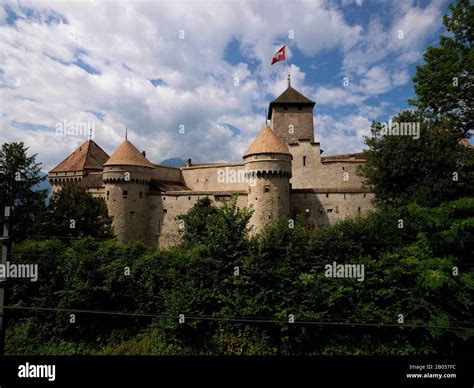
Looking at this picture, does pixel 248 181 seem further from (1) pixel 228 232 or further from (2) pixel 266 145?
(1) pixel 228 232

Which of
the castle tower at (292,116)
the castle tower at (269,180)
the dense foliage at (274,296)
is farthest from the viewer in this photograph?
the castle tower at (292,116)

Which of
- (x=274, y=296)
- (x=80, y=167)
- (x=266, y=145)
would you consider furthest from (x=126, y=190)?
(x=274, y=296)

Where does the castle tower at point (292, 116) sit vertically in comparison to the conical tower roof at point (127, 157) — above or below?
above

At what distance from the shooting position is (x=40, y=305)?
15031 millimetres

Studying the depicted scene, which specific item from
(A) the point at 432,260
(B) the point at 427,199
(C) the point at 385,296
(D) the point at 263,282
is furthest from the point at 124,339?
(B) the point at 427,199

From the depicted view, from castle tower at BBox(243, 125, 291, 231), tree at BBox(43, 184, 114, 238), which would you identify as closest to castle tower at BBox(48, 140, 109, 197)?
tree at BBox(43, 184, 114, 238)

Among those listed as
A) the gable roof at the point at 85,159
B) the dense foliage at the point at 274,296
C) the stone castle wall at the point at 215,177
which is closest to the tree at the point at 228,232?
the dense foliage at the point at 274,296

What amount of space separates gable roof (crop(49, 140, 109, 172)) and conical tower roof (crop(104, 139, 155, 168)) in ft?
25.4

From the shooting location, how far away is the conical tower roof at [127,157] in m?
31.4

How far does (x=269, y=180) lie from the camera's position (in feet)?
90.5

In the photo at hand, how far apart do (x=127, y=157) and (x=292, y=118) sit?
Answer: 65.1 ft

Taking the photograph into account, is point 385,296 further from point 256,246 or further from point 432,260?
point 256,246

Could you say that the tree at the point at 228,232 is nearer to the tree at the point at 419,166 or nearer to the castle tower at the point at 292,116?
the tree at the point at 419,166

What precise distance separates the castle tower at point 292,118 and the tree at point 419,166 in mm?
15473
